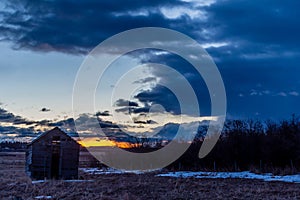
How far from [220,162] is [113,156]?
1717cm

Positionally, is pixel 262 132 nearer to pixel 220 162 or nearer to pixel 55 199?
pixel 220 162

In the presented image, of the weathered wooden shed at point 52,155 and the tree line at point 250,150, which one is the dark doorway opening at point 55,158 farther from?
the tree line at point 250,150

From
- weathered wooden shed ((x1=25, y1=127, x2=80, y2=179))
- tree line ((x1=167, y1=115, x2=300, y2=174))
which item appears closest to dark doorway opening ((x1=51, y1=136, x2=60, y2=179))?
weathered wooden shed ((x1=25, y1=127, x2=80, y2=179))

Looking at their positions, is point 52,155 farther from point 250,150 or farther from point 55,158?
point 250,150

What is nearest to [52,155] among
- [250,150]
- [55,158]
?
[55,158]

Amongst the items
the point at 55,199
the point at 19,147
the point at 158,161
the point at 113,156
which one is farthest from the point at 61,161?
the point at 19,147

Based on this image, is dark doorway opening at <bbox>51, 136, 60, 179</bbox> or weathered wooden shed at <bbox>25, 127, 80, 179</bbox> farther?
dark doorway opening at <bbox>51, 136, 60, 179</bbox>

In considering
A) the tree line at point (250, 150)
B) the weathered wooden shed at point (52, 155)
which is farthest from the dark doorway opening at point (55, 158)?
the tree line at point (250, 150)

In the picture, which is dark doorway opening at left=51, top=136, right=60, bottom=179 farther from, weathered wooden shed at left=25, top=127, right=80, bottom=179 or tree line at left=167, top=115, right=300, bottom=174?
tree line at left=167, top=115, right=300, bottom=174

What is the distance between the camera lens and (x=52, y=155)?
3300cm

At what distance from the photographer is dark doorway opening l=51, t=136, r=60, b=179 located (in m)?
32.5

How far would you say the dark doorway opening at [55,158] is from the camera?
107 feet

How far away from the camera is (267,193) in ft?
65.1

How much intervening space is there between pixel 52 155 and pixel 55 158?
2.37 feet
